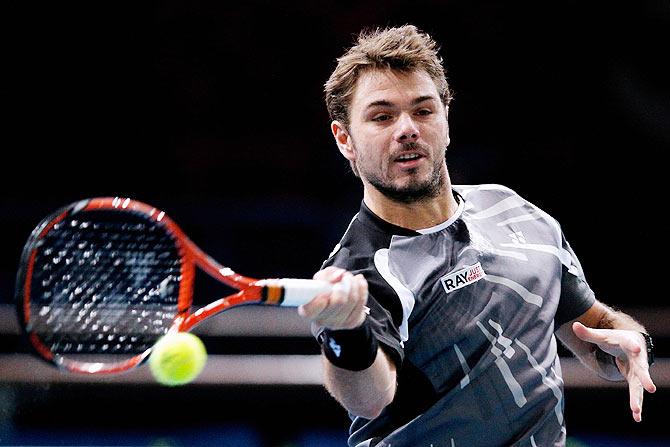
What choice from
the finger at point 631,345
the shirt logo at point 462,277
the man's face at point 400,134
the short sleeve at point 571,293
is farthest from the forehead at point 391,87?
the finger at point 631,345

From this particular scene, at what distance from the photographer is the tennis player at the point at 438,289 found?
2.48 m

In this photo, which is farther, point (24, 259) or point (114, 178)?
point (114, 178)

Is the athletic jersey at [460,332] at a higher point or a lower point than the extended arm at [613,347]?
higher

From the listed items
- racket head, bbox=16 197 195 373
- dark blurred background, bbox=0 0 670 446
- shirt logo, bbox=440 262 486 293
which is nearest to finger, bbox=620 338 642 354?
shirt logo, bbox=440 262 486 293

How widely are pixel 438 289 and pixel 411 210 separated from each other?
0.29 meters

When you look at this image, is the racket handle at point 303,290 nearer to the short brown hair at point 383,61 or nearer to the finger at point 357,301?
the finger at point 357,301

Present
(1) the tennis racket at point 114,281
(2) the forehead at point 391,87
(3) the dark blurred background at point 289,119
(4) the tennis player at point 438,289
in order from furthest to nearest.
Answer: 1. (3) the dark blurred background at point 289,119
2. (2) the forehead at point 391,87
3. (4) the tennis player at point 438,289
4. (1) the tennis racket at point 114,281

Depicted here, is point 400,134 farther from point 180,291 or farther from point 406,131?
point 180,291

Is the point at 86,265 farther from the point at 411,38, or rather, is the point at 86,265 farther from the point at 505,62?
the point at 505,62

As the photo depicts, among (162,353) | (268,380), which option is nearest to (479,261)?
(162,353)

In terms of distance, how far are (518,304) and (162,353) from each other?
1.13 metres

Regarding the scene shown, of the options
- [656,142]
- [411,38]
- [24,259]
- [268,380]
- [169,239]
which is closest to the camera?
[24,259]

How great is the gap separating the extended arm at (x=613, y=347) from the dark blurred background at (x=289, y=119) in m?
3.32

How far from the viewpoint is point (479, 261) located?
2621 millimetres
